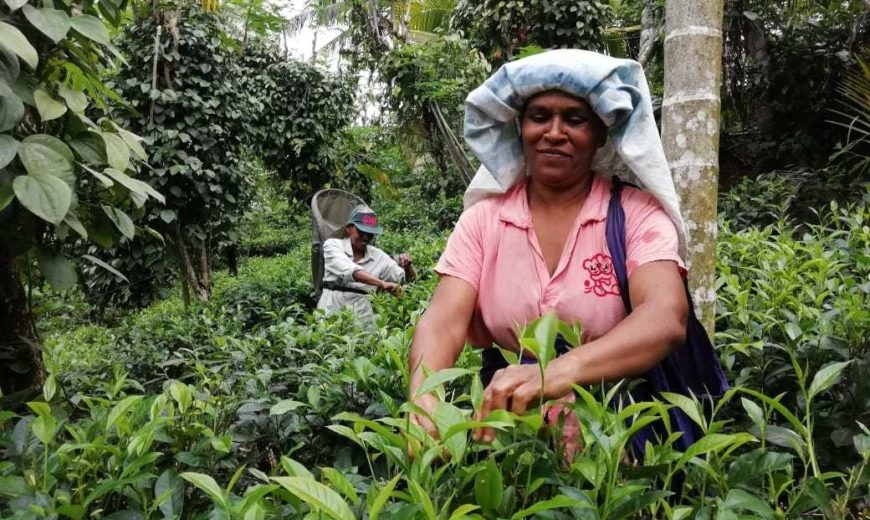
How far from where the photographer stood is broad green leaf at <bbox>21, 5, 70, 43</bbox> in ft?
5.23

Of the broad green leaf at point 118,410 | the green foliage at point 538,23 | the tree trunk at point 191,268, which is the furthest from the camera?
the green foliage at point 538,23

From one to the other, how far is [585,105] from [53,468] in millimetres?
1225

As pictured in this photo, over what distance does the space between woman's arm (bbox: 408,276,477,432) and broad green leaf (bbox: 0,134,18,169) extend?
1.00 meters

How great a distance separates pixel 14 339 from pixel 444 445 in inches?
63.5

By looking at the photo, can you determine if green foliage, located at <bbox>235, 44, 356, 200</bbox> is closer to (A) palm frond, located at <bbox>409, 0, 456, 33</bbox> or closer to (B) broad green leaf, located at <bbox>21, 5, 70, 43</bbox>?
(A) palm frond, located at <bbox>409, 0, 456, 33</bbox>

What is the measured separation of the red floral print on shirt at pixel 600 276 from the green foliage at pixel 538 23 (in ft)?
25.8

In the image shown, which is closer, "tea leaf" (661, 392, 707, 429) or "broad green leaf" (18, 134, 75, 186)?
"tea leaf" (661, 392, 707, 429)

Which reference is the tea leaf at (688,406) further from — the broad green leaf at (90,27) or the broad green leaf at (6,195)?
the broad green leaf at (90,27)

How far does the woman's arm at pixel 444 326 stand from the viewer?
1445 mm

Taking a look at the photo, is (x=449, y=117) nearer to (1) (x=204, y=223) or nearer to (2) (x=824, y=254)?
(1) (x=204, y=223)

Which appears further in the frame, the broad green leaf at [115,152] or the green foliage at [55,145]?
the broad green leaf at [115,152]

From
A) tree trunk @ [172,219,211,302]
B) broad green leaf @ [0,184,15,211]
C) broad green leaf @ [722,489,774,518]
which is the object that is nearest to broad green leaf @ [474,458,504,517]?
broad green leaf @ [722,489,774,518]

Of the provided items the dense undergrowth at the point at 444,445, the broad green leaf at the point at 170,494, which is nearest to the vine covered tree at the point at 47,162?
the dense undergrowth at the point at 444,445

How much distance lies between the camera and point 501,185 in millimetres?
1646
